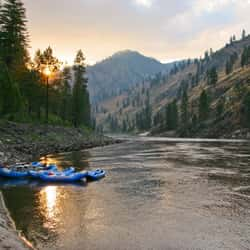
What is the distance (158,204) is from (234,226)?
21.0 feet

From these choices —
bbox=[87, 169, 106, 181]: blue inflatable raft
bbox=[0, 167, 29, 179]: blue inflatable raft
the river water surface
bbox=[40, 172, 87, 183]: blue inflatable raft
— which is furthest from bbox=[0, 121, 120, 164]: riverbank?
the river water surface

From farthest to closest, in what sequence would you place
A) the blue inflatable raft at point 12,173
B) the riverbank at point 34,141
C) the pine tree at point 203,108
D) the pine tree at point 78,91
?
the pine tree at point 203,108 → the pine tree at point 78,91 → the riverbank at point 34,141 → the blue inflatable raft at point 12,173

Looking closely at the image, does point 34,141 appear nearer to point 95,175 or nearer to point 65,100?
point 95,175

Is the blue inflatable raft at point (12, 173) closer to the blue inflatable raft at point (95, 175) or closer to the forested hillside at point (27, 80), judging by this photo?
the blue inflatable raft at point (95, 175)

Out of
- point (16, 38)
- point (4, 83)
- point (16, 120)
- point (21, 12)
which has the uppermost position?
point (21, 12)

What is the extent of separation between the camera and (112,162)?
154 ft

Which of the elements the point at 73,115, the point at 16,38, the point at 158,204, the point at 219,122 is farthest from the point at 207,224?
the point at 219,122

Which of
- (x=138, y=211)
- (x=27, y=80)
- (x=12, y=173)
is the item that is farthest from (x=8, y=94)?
(x=138, y=211)

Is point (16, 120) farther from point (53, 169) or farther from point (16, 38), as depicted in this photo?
point (53, 169)

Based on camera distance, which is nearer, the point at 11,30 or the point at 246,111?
the point at 11,30

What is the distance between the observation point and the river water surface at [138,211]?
16.5 meters

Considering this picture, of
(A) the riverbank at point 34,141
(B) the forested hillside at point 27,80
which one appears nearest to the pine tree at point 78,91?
(B) the forested hillside at point 27,80

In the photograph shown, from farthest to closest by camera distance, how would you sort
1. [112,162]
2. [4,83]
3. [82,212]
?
[4,83]
[112,162]
[82,212]

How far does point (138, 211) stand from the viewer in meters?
21.8
